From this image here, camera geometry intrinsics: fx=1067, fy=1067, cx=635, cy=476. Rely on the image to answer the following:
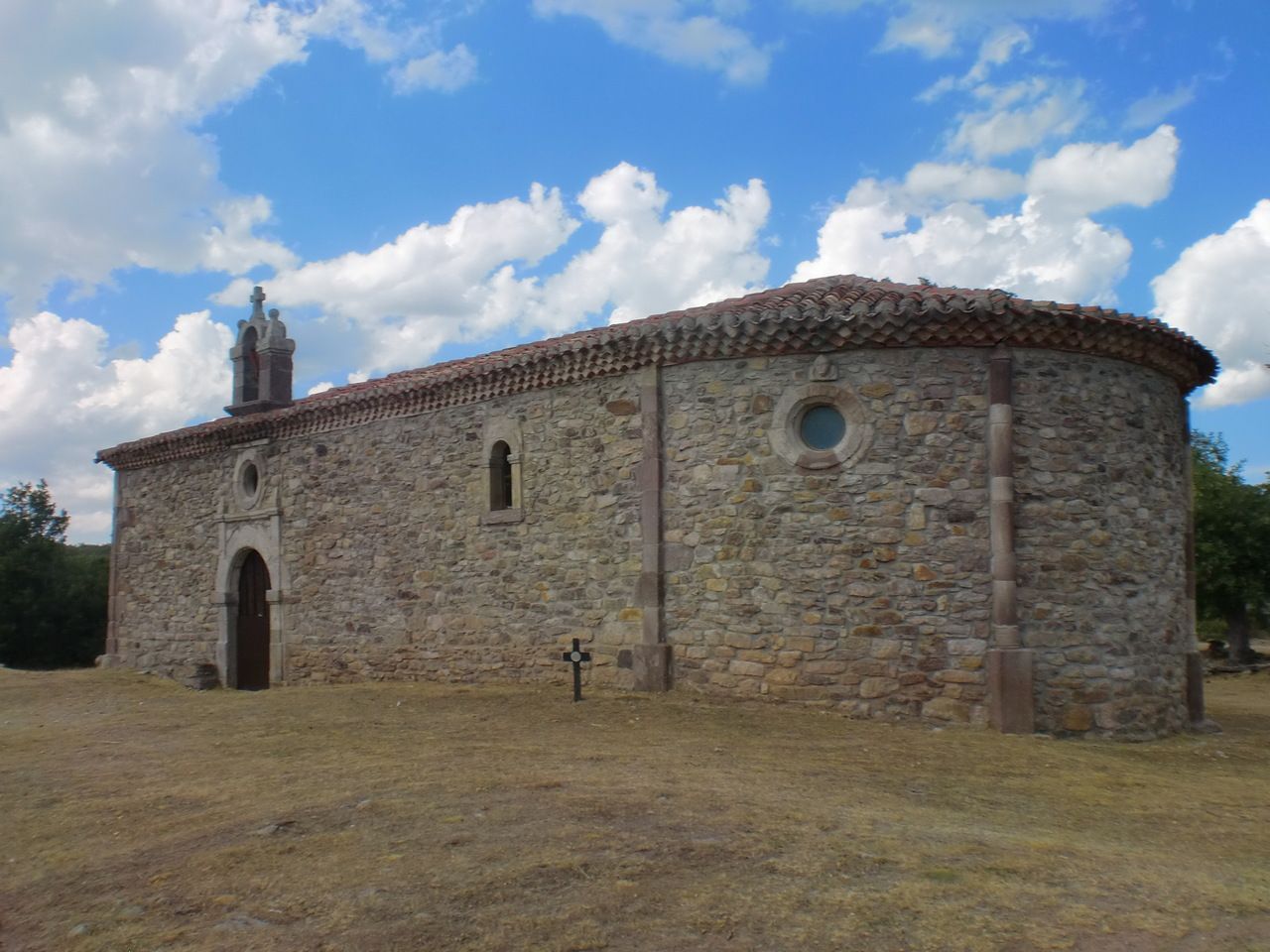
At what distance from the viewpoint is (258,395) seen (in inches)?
715

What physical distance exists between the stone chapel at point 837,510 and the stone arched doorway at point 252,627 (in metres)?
3.80

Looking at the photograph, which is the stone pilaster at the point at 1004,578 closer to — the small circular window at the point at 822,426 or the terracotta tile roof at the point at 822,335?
the terracotta tile roof at the point at 822,335

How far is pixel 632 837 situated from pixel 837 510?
502 centimetres

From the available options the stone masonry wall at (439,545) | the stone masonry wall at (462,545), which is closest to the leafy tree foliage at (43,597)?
the stone masonry wall at (439,545)

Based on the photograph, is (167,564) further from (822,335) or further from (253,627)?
(822,335)

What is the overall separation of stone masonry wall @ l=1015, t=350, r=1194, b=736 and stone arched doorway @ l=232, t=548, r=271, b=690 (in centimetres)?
1124

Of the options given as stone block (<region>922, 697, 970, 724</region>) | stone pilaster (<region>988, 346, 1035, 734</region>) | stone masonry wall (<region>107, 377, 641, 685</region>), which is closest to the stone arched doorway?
stone masonry wall (<region>107, 377, 641, 685</region>)

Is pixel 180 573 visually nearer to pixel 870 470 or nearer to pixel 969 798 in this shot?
pixel 870 470

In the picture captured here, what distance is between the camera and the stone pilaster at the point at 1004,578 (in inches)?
366

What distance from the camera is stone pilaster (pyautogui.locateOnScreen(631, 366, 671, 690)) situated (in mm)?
10789

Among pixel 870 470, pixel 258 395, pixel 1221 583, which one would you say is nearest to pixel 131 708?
pixel 258 395

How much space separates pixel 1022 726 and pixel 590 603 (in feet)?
14.8

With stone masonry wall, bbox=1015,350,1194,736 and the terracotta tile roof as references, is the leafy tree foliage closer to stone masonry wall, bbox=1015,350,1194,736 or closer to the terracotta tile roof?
the terracotta tile roof

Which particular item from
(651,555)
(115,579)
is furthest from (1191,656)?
(115,579)
